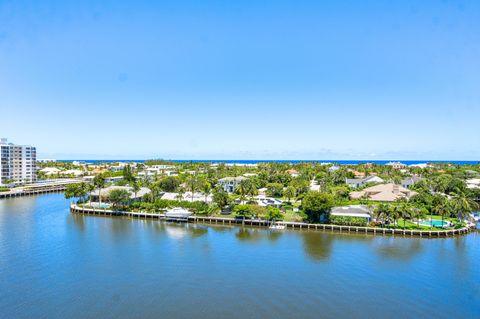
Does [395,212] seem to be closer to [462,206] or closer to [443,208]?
[443,208]

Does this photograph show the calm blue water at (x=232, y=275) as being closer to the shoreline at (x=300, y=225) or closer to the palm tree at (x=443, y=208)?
the shoreline at (x=300, y=225)

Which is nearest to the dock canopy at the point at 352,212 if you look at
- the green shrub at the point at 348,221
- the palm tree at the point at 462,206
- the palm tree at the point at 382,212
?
the green shrub at the point at 348,221

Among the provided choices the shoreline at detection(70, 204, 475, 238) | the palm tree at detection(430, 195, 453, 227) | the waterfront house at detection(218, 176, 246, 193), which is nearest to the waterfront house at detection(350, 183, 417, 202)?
the palm tree at detection(430, 195, 453, 227)

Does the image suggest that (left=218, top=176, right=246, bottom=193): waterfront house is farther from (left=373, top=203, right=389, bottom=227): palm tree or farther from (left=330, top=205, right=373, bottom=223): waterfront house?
(left=373, top=203, right=389, bottom=227): palm tree

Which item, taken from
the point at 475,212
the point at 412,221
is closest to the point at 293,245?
the point at 412,221

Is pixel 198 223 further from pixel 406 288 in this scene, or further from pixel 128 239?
pixel 406 288
